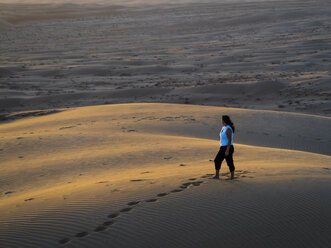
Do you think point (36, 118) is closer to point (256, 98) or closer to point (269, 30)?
point (256, 98)

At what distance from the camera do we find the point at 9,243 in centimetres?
438

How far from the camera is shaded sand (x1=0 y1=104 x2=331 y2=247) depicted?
4480 mm

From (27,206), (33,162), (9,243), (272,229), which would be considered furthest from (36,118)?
(272,229)

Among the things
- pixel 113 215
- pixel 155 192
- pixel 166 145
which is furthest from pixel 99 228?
pixel 166 145

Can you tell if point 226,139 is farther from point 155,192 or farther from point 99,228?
point 99,228

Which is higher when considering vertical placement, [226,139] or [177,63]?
[177,63]

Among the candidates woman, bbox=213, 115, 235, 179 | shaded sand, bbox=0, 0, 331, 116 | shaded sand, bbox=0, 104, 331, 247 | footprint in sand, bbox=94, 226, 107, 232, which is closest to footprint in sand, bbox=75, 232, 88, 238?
shaded sand, bbox=0, 104, 331, 247

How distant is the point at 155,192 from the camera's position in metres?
5.70

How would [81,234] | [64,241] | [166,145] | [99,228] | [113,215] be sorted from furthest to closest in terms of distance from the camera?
[166,145]
[113,215]
[99,228]
[81,234]
[64,241]

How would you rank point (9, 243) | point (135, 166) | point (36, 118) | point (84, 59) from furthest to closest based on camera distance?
1. point (84, 59)
2. point (36, 118)
3. point (135, 166)
4. point (9, 243)

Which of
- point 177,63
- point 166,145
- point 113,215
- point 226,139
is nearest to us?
point 113,215

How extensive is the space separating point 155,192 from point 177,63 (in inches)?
813

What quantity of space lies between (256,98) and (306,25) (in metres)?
23.8

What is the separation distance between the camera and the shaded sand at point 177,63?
1827 cm
